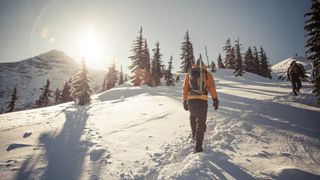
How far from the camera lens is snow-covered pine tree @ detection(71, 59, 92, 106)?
94.1ft

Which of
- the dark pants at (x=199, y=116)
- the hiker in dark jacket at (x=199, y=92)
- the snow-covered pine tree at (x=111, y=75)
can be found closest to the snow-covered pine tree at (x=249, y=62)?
the snow-covered pine tree at (x=111, y=75)

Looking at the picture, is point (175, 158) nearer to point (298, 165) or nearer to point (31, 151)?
point (298, 165)

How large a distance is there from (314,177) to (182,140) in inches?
144

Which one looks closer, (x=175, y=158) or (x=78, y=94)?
(x=175, y=158)

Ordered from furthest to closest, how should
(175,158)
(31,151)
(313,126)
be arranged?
(313,126) → (31,151) → (175,158)

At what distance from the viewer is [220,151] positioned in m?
6.27

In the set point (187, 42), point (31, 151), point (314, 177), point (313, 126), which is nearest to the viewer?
point (314, 177)

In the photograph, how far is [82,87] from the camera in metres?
30.0

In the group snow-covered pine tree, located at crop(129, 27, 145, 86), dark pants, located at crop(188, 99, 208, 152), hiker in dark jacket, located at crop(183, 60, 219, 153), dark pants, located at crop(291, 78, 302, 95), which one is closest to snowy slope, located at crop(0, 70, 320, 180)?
dark pants, located at crop(188, 99, 208, 152)

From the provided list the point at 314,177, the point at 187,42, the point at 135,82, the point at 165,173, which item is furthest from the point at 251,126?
the point at 187,42

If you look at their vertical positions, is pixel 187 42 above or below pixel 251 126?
above

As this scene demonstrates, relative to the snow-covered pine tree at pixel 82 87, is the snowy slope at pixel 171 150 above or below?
below

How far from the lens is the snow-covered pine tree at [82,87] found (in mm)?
28667

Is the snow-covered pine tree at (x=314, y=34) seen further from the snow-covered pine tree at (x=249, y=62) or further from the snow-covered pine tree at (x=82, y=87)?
the snow-covered pine tree at (x=249, y=62)
